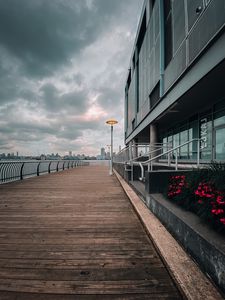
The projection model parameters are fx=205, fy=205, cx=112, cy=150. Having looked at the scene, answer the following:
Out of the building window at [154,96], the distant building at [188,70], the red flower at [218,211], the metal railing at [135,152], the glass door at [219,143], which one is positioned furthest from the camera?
the building window at [154,96]

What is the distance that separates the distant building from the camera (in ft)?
26.9

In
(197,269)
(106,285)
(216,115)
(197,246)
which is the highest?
(216,115)

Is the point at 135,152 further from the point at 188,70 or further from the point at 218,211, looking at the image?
the point at 218,211

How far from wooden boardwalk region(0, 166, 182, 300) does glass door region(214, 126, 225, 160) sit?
8929 millimetres

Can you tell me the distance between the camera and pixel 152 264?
9.24 ft

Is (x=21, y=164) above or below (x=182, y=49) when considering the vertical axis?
below

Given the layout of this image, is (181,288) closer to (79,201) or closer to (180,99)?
(79,201)

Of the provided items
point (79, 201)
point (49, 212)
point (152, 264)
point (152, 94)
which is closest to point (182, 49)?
point (152, 94)

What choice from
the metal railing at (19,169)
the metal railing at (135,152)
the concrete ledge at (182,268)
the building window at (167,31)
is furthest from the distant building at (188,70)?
the metal railing at (19,169)

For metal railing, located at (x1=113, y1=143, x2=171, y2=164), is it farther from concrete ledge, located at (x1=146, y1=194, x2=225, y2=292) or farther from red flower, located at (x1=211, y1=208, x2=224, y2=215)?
red flower, located at (x1=211, y1=208, x2=224, y2=215)

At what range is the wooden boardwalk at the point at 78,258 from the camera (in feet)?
7.47

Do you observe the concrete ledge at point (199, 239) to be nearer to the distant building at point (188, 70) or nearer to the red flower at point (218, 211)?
the red flower at point (218, 211)

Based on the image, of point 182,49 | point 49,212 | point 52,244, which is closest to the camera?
point 52,244

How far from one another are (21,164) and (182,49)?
12074mm
